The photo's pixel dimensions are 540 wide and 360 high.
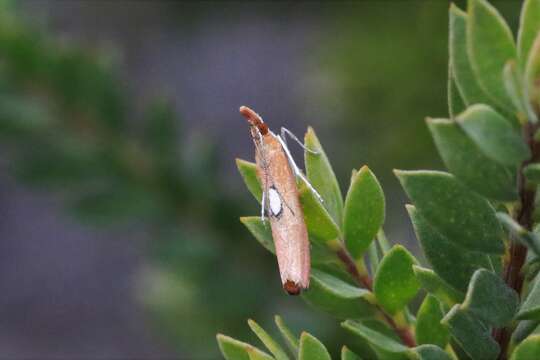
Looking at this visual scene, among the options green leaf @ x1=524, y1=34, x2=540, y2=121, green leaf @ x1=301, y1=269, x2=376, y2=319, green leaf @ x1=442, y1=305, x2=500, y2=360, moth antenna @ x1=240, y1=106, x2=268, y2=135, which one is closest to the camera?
green leaf @ x1=524, y1=34, x2=540, y2=121

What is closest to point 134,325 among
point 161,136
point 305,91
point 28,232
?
point 28,232

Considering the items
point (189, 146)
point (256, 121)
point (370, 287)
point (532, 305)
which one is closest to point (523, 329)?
point (532, 305)

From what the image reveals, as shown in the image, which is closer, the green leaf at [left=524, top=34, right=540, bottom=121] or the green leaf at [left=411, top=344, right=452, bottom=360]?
the green leaf at [left=524, top=34, right=540, bottom=121]

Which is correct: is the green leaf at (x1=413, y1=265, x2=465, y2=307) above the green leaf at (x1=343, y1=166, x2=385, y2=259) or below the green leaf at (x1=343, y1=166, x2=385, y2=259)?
below

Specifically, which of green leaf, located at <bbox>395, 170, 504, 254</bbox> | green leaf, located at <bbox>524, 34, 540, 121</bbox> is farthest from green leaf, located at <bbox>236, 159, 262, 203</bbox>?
green leaf, located at <bbox>524, 34, 540, 121</bbox>

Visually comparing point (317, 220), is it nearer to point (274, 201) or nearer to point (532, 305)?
point (274, 201)

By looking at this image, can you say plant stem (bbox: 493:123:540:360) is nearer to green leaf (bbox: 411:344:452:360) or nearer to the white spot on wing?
green leaf (bbox: 411:344:452:360)
